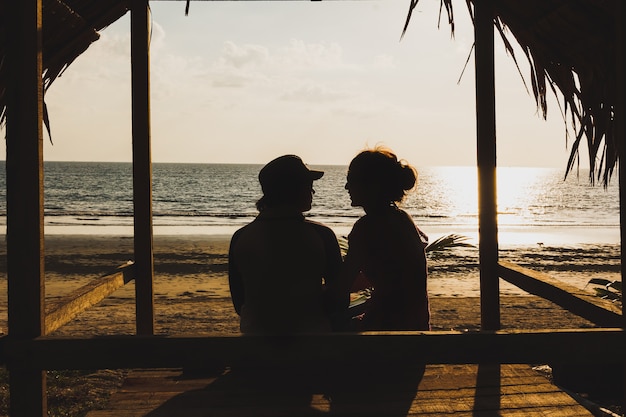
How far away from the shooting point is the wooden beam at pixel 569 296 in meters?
2.77

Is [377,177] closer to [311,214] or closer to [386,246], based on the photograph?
[386,246]

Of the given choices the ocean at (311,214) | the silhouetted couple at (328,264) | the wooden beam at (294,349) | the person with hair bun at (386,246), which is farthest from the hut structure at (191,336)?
the ocean at (311,214)

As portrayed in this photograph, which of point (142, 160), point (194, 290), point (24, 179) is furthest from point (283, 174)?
point (194, 290)

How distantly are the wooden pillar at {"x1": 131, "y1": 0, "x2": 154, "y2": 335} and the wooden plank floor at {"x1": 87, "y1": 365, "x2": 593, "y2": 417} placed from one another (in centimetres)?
88

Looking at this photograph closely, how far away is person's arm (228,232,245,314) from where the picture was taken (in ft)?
9.35

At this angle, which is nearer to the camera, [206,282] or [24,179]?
[24,179]

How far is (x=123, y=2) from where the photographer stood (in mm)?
3844

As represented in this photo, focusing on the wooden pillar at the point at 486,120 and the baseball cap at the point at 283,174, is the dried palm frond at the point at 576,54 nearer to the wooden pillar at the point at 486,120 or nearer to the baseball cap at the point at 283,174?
the wooden pillar at the point at 486,120

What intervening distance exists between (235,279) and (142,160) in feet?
5.21

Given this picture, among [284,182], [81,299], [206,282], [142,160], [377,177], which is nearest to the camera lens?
[284,182]

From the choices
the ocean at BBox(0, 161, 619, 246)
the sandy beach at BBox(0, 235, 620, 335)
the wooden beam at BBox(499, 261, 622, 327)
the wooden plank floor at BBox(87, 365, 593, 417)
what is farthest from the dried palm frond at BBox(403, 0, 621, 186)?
the ocean at BBox(0, 161, 619, 246)

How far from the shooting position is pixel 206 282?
14.4m

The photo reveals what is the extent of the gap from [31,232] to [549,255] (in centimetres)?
2030

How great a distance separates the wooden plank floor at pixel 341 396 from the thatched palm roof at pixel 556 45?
1159mm
